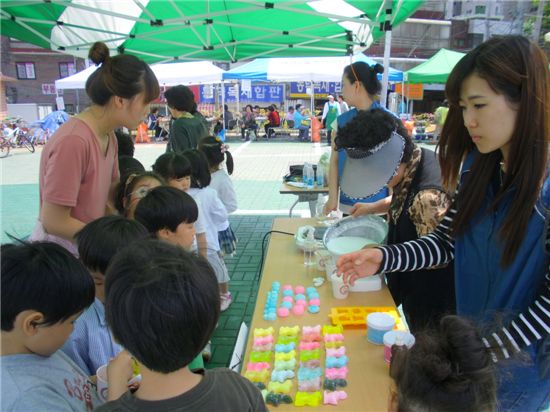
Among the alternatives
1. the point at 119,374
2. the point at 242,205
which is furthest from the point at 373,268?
the point at 242,205

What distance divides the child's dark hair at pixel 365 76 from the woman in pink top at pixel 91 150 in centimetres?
174

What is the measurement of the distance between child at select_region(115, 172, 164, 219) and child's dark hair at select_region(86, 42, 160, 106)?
493 mm

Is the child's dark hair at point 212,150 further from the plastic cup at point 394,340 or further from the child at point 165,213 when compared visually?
the plastic cup at point 394,340

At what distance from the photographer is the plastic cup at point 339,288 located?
1.75 m

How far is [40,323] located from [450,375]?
0.92 meters

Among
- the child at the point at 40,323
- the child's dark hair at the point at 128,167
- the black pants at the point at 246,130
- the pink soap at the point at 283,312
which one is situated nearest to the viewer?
the child at the point at 40,323

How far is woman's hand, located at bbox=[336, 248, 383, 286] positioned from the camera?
1410mm

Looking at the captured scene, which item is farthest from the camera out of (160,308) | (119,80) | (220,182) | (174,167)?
(220,182)

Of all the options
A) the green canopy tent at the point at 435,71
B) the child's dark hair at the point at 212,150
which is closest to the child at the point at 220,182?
the child's dark hair at the point at 212,150

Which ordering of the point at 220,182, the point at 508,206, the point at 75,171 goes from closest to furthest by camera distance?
the point at 508,206 → the point at 75,171 → the point at 220,182

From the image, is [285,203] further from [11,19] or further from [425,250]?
[425,250]

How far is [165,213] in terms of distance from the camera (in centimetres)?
189

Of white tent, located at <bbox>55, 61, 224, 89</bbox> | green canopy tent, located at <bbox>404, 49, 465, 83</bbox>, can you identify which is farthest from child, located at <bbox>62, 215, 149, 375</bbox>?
green canopy tent, located at <bbox>404, 49, 465, 83</bbox>

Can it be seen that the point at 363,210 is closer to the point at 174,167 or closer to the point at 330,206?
the point at 330,206
